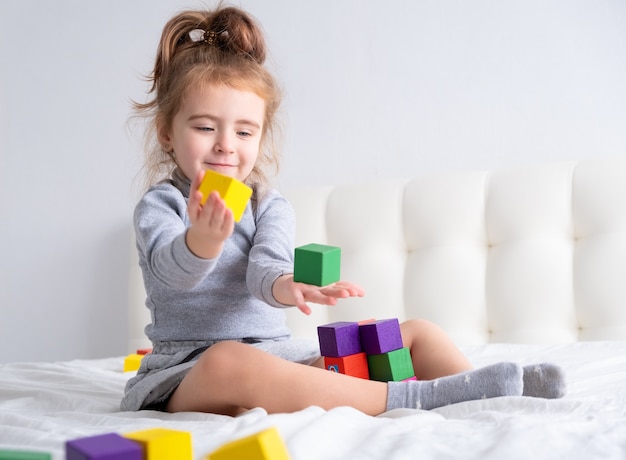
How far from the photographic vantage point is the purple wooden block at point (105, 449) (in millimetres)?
582

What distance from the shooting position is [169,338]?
4.14 ft

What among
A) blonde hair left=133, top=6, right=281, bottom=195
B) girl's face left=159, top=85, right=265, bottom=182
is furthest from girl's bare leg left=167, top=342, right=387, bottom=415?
blonde hair left=133, top=6, right=281, bottom=195

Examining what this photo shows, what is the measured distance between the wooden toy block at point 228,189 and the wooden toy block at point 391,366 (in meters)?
0.33

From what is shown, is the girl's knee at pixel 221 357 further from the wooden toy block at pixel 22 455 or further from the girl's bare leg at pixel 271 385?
the wooden toy block at pixel 22 455

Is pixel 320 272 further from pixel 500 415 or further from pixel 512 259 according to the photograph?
pixel 512 259

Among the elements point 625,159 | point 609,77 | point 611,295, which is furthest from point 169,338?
point 609,77

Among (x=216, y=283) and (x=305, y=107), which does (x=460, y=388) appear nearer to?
(x=216, y=283)

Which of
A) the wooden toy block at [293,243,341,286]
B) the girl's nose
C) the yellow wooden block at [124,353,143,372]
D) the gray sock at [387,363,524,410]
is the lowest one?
the yellow wooden block at [124,353,143,372]

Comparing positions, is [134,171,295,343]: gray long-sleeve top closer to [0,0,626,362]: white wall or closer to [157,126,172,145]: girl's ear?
[157,126,172,145]: girl's ear

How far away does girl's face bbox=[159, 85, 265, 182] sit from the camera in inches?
50.4

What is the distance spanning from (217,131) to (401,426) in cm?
64

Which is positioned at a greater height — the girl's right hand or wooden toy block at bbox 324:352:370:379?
the girl's right hand

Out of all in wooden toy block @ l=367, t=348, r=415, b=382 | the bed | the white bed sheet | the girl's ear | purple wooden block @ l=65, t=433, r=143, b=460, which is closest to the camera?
purple wooden block @ l=65, t=433, r=143, b=460

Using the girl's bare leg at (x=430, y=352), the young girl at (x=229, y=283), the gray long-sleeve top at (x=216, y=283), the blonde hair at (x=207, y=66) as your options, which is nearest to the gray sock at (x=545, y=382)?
the young girl at (x=229, y=283)
